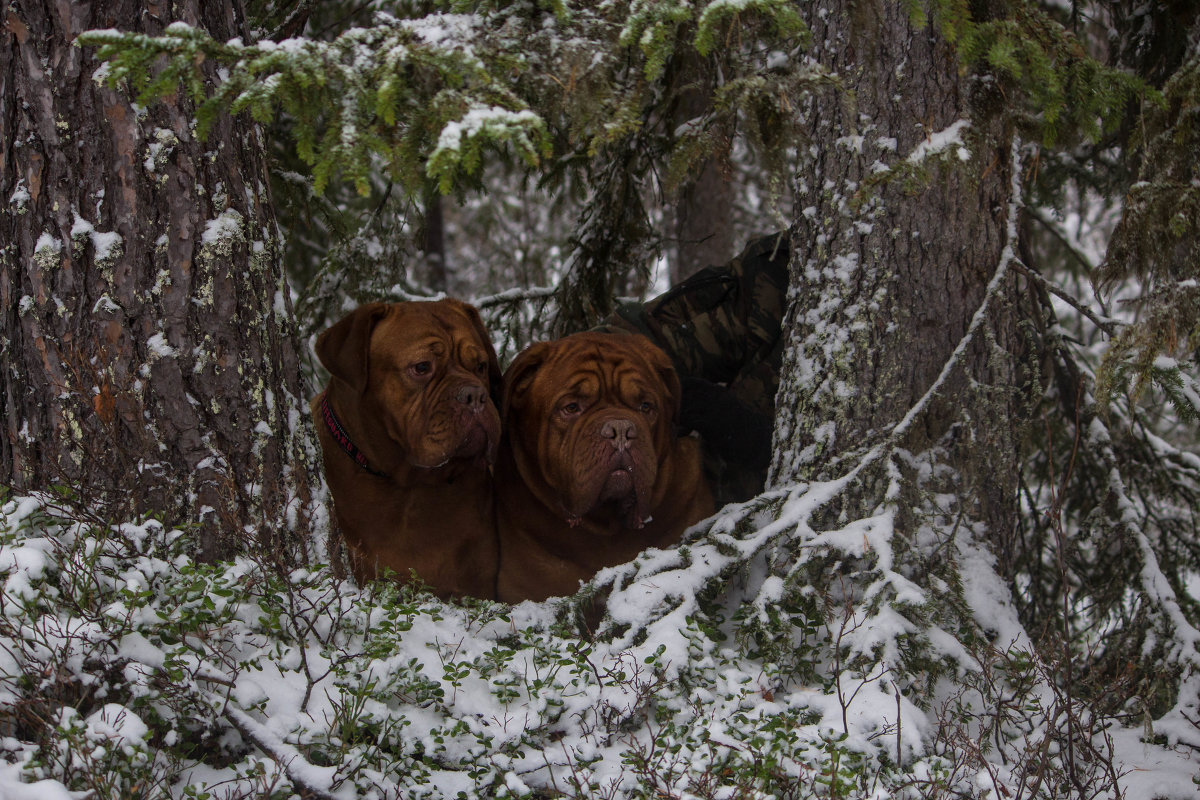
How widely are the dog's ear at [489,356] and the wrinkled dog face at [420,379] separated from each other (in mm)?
161

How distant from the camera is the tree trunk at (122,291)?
10.6ft

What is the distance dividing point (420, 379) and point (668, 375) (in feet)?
3.62

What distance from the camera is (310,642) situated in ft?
10.2

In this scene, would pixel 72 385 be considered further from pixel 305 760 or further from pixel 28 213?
pixel 305 760

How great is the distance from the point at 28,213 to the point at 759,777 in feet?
9.30

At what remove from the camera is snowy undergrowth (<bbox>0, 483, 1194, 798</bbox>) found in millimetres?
2564

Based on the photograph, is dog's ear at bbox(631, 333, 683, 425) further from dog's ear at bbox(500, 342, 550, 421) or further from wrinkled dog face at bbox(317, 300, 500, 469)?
wrinkled dog face at bbox(317, 300, 500, 469)

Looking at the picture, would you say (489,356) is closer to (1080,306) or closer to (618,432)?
(618,432)

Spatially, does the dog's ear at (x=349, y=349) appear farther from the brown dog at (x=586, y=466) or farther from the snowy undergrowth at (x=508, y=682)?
the snowy undergrowth at (x=508, y=682)

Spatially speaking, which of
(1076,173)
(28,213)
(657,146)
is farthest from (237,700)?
(1076,173)

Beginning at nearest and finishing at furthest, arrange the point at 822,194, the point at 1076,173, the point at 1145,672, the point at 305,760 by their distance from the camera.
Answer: the point at 305,760
the point at 1145,672
the point at 822,194
the point at 1076,173

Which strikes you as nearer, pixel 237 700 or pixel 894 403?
pixel 237 700

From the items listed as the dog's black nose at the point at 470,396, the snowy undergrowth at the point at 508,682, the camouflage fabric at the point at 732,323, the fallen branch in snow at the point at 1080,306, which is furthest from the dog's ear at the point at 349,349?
the fallen branch in snow at the point at 1080,306

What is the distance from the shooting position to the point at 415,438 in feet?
13.3
